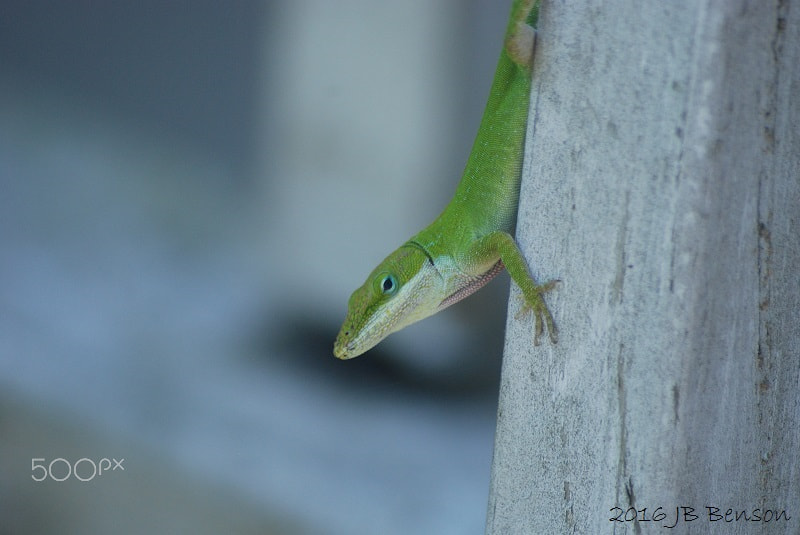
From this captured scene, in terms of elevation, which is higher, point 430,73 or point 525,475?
point 430,73

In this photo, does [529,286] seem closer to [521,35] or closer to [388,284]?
[521,35]

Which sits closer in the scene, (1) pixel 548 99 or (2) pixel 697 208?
(2) pixel 697 208

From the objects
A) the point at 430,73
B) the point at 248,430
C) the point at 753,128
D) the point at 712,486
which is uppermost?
the point at 430,73

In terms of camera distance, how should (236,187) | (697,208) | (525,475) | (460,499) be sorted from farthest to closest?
(236,187)
(460,499)
(525,475)
(697,208)

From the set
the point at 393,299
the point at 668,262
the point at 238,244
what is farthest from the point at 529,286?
the point at 238,244

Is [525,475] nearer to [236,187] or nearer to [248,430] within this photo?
[248,430]

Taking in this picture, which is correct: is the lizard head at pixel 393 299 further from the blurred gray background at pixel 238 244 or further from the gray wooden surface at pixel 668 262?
the blurred gray background at pixel 238 244

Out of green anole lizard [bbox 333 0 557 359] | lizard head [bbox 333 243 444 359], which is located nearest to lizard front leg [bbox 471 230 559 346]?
green anole lizard [bbox 333 0 557 359]

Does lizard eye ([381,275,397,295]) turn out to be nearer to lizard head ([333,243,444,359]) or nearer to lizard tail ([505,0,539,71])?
lizard head ([333,243,444,359])

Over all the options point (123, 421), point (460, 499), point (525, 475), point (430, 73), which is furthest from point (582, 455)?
point (123, 421)
